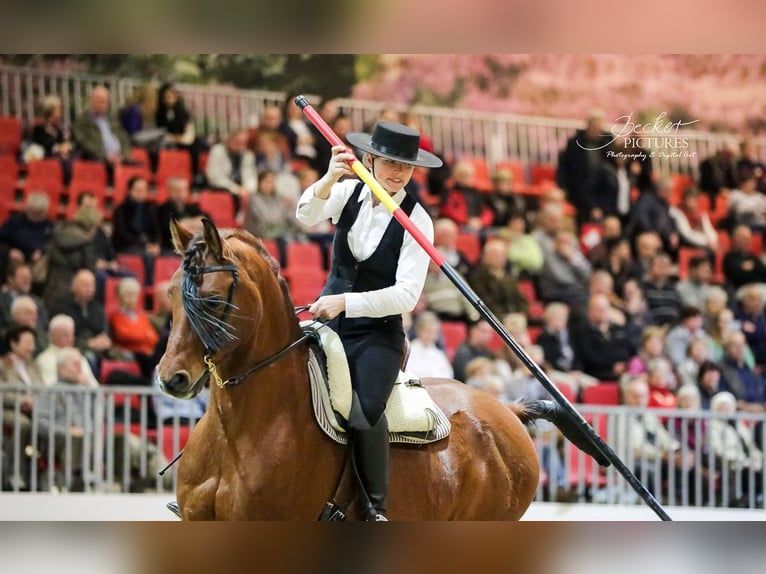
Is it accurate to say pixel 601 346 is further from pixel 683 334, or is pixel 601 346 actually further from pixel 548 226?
pixel 548 226

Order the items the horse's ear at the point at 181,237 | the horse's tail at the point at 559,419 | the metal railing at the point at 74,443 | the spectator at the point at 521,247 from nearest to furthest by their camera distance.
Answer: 1. the horse's ear at the point at 181,237
2. the horse's tail at the point at 559,419
3. the metal railing at the point at 74,443
4. the spectator at the point at 521,247

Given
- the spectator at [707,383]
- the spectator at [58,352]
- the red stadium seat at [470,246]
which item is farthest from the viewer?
the red stadium seat at [470,246]

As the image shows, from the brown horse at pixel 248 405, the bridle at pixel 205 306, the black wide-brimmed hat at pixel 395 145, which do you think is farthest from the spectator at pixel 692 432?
the bridle at pixel 205 306

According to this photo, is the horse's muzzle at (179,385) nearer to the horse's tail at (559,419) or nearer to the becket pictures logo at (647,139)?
the horse's tail at (559,419)

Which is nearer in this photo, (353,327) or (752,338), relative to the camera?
(353,327)

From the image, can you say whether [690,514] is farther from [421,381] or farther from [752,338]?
[421,381]

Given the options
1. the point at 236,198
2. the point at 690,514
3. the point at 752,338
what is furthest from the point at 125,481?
the point at 752,338

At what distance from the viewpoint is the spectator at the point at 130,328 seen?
6953 mm

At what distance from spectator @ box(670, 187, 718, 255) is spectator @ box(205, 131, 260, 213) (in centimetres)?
262

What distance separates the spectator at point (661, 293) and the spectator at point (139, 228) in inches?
117

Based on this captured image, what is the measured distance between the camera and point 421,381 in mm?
4520

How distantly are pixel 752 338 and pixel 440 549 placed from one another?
14.5 feet

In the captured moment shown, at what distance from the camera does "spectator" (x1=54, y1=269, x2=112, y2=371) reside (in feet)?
22.7

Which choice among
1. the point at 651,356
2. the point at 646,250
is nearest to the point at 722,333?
the point at 651,356
